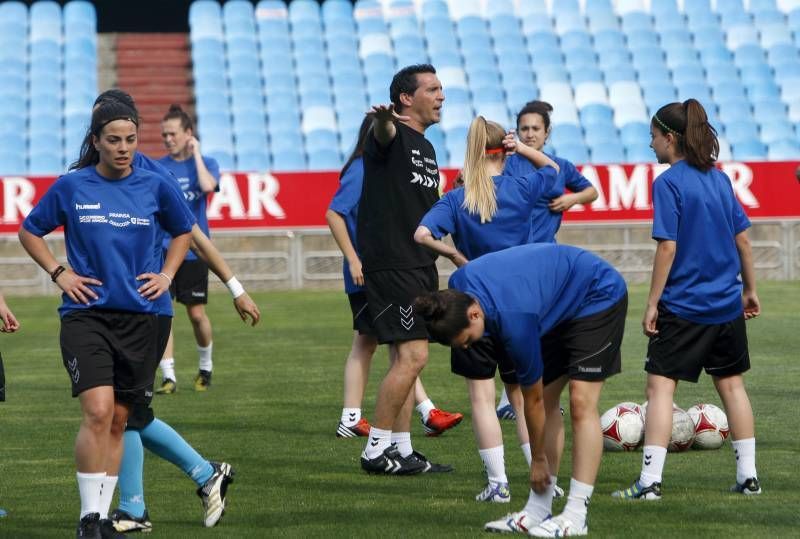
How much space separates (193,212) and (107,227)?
636 cm

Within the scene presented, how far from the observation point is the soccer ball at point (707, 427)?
898 centimetres

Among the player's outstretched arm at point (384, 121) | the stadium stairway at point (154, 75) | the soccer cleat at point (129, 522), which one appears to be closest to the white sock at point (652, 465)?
the player's outstretched arm at point (384, 121)

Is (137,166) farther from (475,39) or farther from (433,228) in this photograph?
(475,39)

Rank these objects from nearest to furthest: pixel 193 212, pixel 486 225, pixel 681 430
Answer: pixel 486 225
pixel 681 430
pixel 193 212

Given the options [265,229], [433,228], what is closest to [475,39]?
[265,229]

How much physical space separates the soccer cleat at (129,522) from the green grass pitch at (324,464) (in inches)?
3.1

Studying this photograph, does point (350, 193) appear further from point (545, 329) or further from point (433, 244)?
point (545, 329)

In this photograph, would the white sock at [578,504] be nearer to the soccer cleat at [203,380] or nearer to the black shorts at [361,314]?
the black shorts at [361,314]

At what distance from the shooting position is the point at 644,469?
7.38 m

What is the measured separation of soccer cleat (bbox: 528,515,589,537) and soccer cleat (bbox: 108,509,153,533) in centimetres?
181

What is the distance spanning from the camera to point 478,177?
757cm

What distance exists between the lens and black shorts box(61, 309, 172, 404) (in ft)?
20.8

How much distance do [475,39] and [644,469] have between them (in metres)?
25.1

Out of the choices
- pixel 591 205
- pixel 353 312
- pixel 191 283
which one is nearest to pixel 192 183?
pixel 191 283
